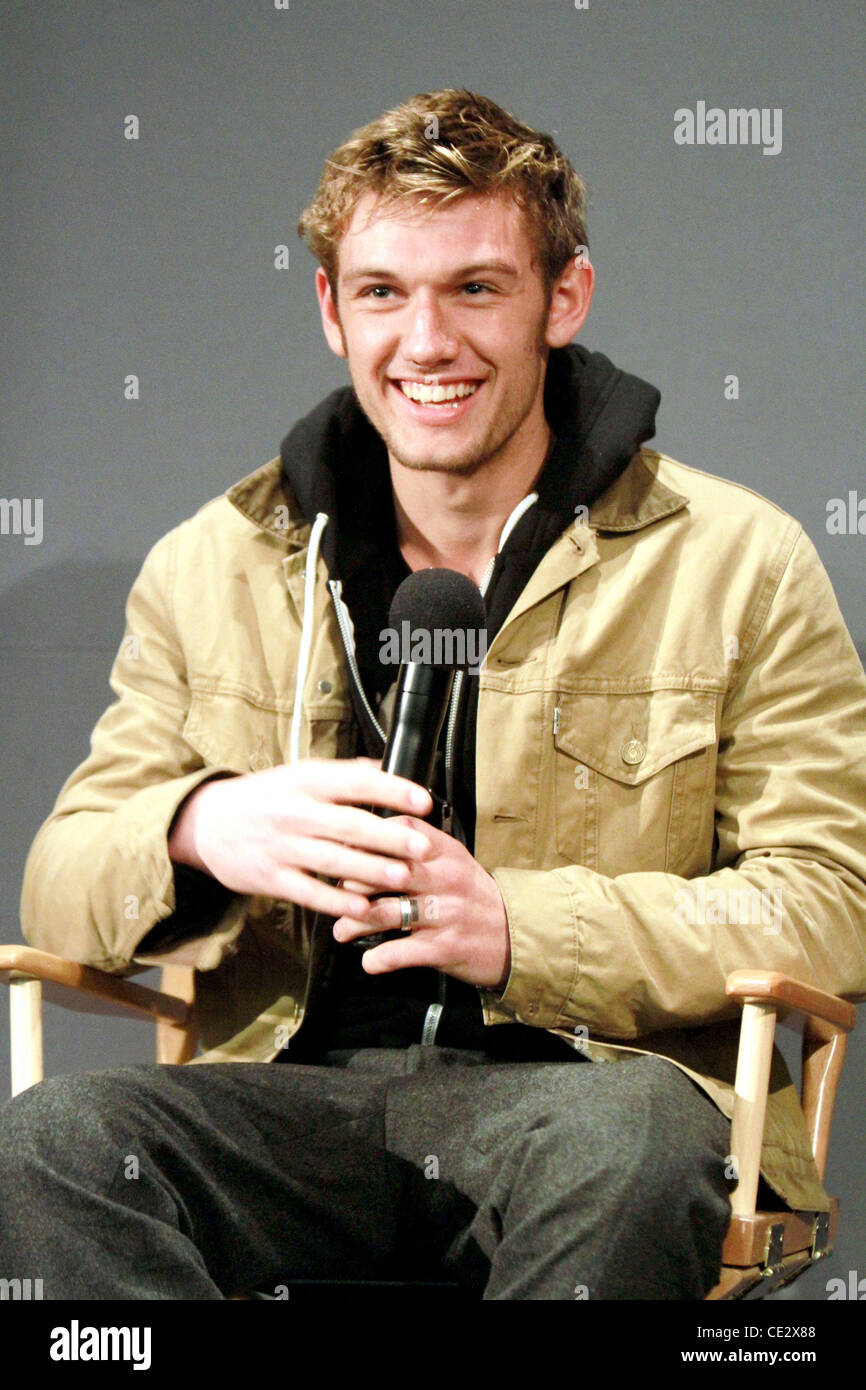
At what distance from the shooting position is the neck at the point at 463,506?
2.04 meters

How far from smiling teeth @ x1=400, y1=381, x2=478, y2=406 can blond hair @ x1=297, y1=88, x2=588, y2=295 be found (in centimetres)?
18

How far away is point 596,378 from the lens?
81.1 inches

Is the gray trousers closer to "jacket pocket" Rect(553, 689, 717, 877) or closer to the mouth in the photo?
"jacket pocket" Rect(553, 689, 717, 877)

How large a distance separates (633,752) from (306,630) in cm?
43

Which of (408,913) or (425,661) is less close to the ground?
(425,661)

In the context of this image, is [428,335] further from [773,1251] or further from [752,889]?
[773,1251]

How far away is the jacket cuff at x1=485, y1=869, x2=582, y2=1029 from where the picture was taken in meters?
1.69

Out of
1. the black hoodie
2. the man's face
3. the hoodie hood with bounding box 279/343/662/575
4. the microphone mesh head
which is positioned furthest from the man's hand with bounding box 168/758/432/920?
the man's face

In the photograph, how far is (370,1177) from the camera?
5.66 feet

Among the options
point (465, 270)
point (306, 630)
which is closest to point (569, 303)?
point (465, 270)
